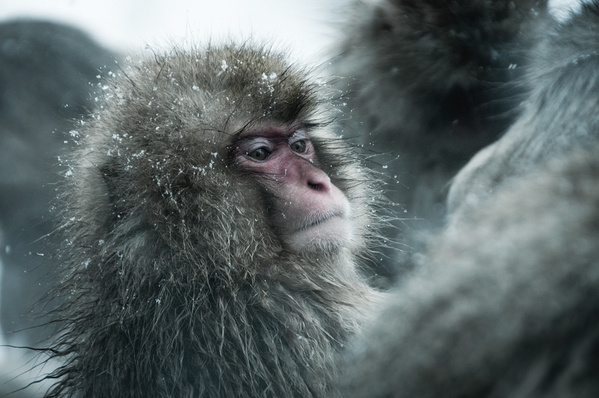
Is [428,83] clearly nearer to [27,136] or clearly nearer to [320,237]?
[320,237]

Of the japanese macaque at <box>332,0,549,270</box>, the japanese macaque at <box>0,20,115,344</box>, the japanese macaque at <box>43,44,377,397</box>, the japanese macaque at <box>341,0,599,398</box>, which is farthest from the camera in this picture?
the japanese macaque at <box>0,20,115,344</box>

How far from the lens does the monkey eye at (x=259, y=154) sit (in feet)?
4.20

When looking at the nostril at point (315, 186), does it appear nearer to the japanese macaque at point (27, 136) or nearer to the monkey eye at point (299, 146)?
the monkey eye at point (299, 146)

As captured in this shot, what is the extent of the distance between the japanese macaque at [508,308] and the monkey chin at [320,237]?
2.02 feet

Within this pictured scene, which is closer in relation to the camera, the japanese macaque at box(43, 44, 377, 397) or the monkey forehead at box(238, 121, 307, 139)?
the japanese macaque at box(43, 44, 377, 397)

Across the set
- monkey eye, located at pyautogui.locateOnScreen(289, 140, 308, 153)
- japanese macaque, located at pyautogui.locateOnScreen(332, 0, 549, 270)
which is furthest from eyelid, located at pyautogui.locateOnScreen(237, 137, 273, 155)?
japanese macaque, located at pyautogui.locateOnScreen(332, 0, 549, 270)

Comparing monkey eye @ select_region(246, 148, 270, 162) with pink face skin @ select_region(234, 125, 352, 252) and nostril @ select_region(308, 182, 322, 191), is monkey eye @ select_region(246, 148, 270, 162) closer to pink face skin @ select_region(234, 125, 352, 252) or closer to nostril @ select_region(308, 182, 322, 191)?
pink face skin @ select_region(234, 125, 352, 252)

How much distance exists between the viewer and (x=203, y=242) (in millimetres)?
1154

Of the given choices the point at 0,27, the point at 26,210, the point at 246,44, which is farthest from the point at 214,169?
the point at 0,27

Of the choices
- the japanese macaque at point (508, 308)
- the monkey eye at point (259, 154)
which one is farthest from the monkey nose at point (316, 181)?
the japanese macaque at point (508, 308)

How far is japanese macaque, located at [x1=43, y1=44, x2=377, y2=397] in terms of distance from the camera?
41.7 inches

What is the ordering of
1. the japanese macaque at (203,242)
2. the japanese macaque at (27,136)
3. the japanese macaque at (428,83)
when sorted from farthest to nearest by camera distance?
the japanese macaque at (27,136) < the japanese macaque at (428,83) < the japanese macaque at (203,242)

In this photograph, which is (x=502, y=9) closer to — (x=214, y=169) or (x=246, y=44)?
(x=246, y=44)

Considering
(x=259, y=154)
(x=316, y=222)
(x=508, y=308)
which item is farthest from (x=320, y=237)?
(x=508, y=308)
